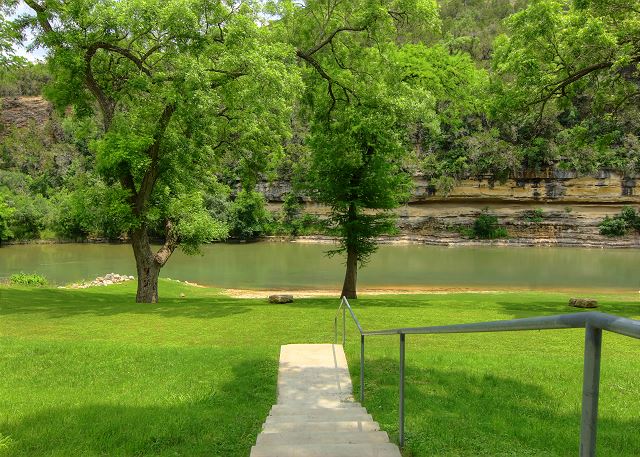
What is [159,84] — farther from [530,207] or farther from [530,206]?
[530,206]

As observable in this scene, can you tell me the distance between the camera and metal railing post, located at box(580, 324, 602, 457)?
1.43 m

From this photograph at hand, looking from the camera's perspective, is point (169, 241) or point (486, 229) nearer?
point (169, 241)

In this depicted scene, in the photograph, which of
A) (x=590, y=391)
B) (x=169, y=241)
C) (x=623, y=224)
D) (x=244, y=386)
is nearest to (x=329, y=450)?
(x=590, y=391)

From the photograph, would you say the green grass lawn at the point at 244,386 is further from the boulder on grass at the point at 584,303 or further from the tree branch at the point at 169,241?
the boulder on grass at the point at 584,303

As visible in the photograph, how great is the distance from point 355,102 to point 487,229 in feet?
163

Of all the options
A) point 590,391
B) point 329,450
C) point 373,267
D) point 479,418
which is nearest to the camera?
point 590,391

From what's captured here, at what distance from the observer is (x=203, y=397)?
19.4ft

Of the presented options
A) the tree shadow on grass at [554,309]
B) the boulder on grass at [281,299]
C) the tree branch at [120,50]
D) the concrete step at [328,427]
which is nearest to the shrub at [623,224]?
the tree shadow on grass at [554,309]

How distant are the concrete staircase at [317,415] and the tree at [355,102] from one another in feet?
28.2

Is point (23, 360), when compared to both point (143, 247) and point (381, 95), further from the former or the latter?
point (381, 95)

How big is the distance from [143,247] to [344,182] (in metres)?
7.26

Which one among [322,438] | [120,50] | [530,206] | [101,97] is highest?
[120,50]

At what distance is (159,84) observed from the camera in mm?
13641

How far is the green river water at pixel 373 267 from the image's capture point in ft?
101
